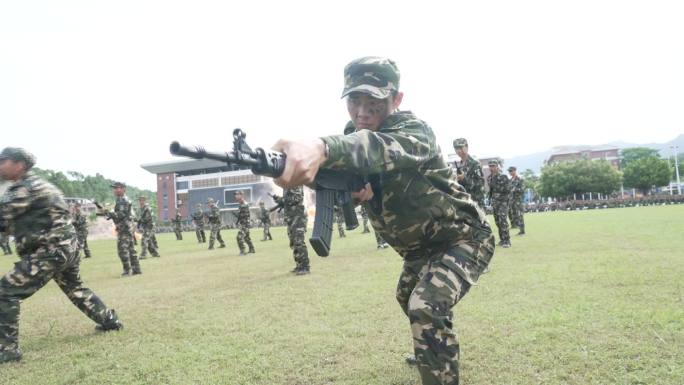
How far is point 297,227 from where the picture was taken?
33.2ft

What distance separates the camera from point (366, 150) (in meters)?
2.15

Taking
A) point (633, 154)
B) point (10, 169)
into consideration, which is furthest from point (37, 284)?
point (633, 154)

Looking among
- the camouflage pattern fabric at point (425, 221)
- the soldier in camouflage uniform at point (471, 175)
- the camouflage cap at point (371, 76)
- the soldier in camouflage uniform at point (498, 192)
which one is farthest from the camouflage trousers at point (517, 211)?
the camouflage cap at point (371, 76)

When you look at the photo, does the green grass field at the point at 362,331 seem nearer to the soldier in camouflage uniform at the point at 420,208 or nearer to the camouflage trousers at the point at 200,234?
the soldier in camouflage uniform at the point at 420,208

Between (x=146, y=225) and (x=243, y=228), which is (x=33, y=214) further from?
(x=146, y=225)

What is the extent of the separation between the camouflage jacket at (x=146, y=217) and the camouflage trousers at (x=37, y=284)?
12.9m

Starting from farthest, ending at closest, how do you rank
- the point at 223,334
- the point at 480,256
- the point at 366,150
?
the point at 223,334 < the point at 480,256 < the point at 366,150

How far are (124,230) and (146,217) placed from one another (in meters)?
5.84

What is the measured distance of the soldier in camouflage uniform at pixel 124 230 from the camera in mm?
12117

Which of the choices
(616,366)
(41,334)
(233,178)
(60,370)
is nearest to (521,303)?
(616,366)

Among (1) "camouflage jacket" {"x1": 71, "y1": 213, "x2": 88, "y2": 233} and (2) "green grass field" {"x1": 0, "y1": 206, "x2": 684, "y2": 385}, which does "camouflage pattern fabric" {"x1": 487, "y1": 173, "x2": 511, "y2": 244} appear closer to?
(2) "green grass field" {"x1": 0, "y1": 206, "x2": 684, "y2": 385}

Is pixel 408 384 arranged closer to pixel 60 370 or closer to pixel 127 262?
pixel 60 370

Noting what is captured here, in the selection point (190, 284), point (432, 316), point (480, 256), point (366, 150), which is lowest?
point (190, 284)

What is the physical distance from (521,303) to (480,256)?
3.00 m
